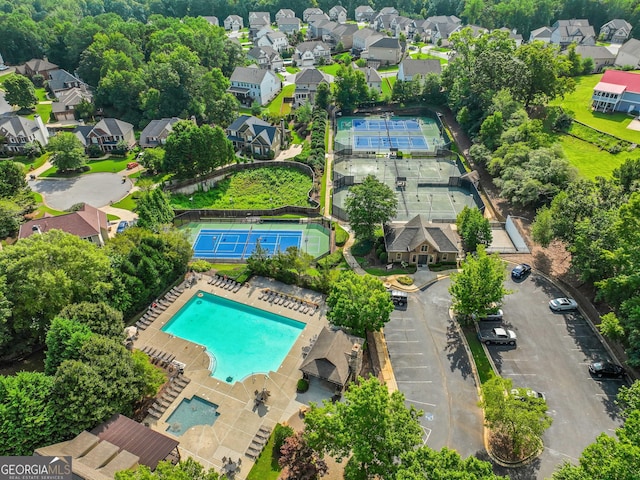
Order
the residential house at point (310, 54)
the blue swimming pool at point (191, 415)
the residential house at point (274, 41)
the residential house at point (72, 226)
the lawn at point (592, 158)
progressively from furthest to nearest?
the residential house at point (274, 41)
the residential house at point (310, 54)
the lawn at point (592, 158)
the residential house at point (72, 226)
the blue swimming pool at point (191, 415)

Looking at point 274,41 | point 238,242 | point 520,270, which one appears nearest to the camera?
point 520,270

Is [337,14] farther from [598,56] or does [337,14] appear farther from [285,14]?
[598,56]

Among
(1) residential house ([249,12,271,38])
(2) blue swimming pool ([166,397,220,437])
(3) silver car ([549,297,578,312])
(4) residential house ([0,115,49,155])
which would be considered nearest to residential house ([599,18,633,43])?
(1) residential house ([249,12,271,38])

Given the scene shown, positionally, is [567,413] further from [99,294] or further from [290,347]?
[99,294]

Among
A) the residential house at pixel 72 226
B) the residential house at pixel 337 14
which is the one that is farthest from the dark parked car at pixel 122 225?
the residential house at pixel 337 14

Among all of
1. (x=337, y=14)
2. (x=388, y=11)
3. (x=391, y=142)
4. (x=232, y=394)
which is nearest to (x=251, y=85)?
(x=391, y=142)

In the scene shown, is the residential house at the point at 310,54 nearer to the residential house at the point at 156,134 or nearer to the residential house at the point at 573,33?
the residential house at the point at 156,134

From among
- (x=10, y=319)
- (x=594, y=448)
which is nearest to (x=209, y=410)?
(x=10, y=319)
